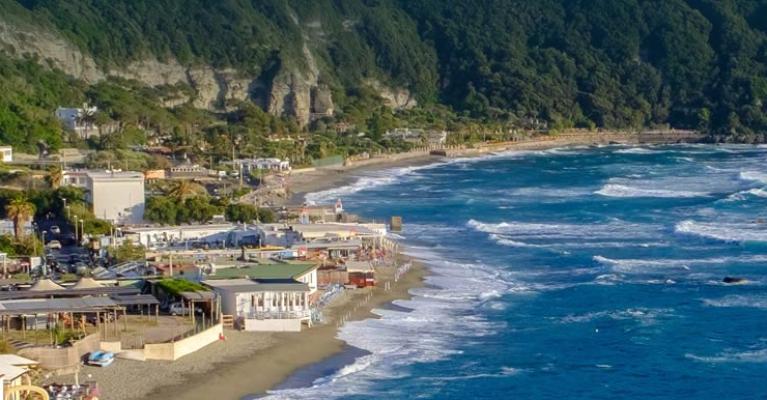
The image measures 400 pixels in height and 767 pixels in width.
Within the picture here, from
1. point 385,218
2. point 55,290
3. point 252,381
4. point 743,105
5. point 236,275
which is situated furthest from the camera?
point 743,105

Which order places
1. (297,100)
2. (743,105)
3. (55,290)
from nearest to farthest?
(55,290) → (297,100) → (743,105)

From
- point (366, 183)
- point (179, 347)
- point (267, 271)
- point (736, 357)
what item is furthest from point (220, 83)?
point (736, 357)

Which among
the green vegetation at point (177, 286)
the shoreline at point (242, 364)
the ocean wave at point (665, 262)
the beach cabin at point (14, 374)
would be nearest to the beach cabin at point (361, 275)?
the shoreline at point (242, 364)

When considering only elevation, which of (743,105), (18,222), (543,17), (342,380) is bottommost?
(342,380)

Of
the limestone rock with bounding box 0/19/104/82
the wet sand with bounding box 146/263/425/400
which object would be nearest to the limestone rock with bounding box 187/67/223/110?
the limestone rock with bounding box 0/19/104/82

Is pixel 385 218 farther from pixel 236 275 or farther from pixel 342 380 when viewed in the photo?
pixel 342 380

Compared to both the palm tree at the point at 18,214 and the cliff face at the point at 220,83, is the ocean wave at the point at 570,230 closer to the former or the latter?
the palm tree at the point at 18,214

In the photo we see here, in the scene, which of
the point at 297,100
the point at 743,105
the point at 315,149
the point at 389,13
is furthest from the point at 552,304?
the point at 389,13
